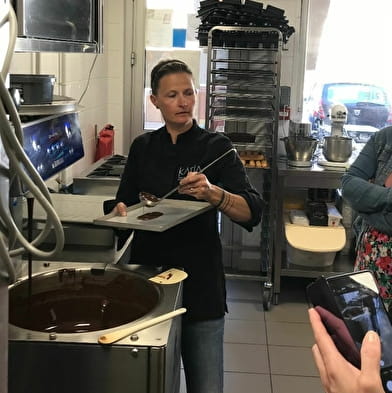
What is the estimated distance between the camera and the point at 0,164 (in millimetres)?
793

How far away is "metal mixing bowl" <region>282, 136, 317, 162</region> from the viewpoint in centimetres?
370

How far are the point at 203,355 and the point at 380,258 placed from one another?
0.78 meters

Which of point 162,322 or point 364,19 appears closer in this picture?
point 162,322

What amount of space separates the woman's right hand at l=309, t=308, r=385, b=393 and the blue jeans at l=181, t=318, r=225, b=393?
101 centimetres

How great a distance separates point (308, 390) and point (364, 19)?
274 cm

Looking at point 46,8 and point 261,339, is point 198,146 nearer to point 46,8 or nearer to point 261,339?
point 46,8

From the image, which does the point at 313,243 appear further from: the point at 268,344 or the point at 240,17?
the point at 240,17

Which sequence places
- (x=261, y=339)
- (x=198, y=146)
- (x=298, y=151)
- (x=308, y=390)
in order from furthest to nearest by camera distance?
(x=298, y=151) → (x=261, y=339) → (x=308, y=390) → (x=198, y=146)

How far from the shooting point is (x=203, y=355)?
1829 millimetres

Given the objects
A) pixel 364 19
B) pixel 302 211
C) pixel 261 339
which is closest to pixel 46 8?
pixel 261 339

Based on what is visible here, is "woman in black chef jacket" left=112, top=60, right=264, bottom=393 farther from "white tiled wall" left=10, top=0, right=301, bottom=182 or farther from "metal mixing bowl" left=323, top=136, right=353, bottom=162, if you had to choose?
"metal mixing bowl" left=323, top=136, right=353, bottom=162

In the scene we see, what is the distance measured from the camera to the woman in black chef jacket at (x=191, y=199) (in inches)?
72.0

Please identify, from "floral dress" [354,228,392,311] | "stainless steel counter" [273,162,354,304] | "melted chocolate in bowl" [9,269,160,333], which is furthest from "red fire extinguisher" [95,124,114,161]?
"melted chocolate in bowl" [9,269,160,333]

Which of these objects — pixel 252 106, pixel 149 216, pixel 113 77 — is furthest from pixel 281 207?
pixel 149 216
